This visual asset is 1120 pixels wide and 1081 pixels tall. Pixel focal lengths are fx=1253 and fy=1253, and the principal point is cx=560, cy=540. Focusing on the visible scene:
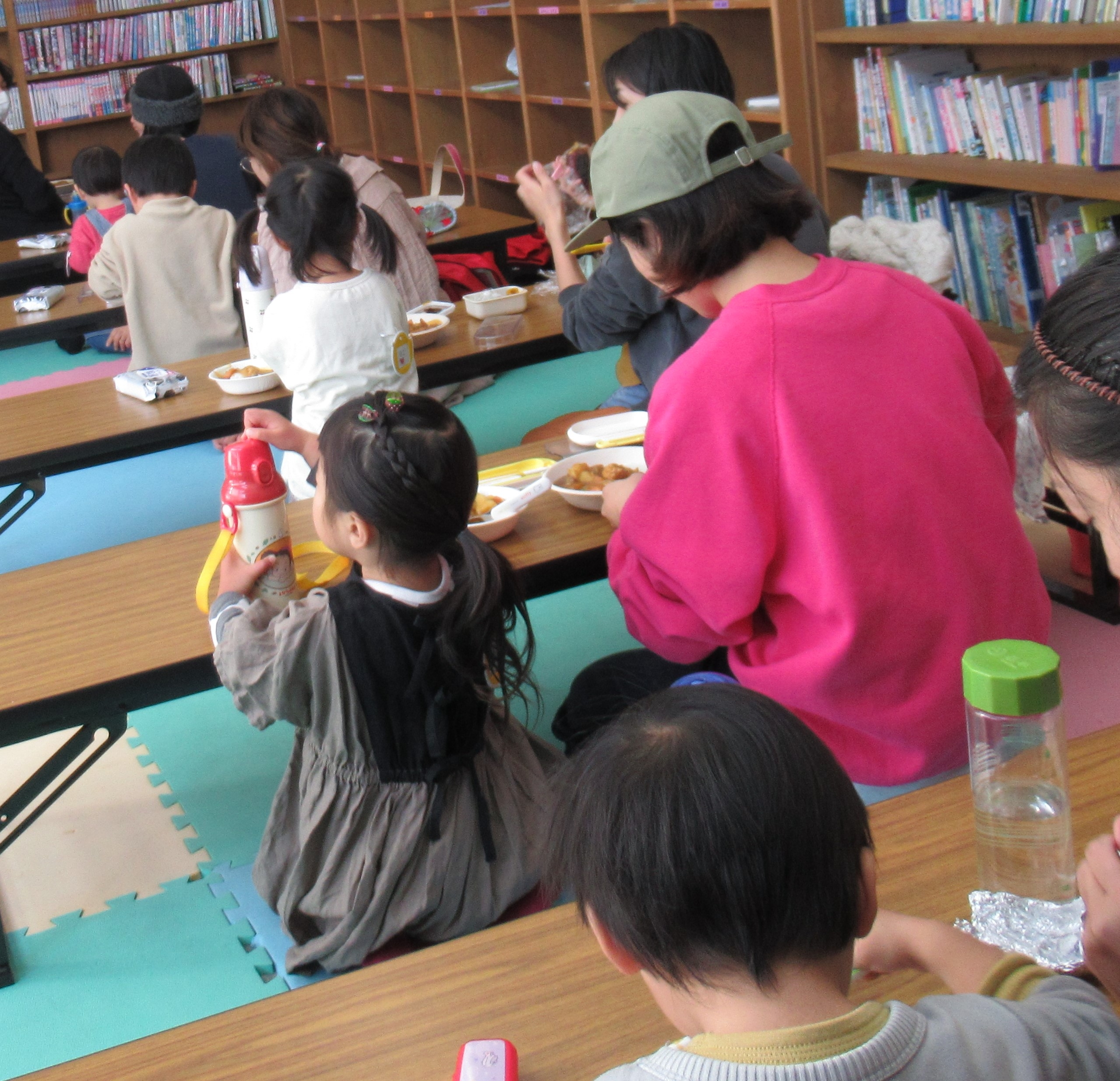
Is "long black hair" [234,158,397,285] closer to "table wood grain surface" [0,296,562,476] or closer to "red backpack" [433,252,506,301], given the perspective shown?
"table wood grain surface" [0,296,562,476]

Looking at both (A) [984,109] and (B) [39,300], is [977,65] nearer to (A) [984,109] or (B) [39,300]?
(A) [984,109]

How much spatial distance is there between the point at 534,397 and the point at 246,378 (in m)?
1.75

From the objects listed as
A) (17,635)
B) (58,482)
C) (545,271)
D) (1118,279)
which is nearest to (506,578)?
(17,635)

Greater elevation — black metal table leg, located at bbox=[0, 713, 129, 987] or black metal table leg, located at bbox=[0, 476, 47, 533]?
black metal table leg, located at bbox=[0, 476, 47, 533]

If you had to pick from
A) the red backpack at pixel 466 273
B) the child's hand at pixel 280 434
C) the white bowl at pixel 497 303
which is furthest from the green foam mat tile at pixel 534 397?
the child's hand at pixel 280 434

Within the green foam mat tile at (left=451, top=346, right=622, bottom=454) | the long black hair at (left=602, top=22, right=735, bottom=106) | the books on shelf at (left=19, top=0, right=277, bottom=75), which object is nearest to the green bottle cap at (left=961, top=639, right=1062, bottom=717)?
the long black hair at (left=602, top=22, right=735, bottom=106)

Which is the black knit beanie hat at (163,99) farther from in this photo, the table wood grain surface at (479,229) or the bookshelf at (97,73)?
the bookshelf at (97,73)

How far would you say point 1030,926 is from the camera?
87cm

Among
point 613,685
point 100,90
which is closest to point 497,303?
point 613,685

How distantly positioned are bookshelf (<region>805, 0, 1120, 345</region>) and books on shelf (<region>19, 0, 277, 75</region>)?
4.90m

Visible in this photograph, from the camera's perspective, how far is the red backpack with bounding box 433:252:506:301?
4.39 meters

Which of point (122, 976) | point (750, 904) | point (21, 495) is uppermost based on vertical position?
point (750, 904)

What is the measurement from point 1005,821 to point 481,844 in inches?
Answer: 34.8

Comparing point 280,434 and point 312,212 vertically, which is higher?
point 312,212
